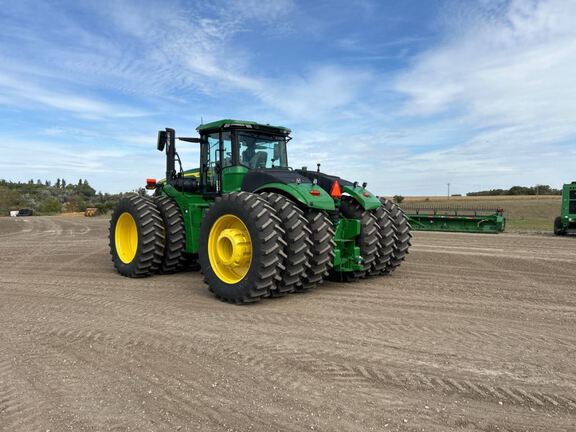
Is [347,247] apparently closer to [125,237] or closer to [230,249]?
[230,249]

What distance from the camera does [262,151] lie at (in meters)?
7.94

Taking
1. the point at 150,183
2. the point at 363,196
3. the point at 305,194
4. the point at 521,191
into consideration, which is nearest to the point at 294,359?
the point at 305,194

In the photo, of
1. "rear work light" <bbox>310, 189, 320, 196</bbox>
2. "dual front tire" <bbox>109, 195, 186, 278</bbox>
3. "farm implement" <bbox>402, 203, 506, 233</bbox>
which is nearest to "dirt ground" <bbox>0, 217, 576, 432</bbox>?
"dual front tire" <bbox>109, 195, 186, 278</bbox>

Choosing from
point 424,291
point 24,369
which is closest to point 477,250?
point 424,291

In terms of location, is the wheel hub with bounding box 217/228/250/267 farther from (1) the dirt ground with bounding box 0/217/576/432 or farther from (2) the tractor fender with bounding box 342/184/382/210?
(2) the tractor fender with bounding box 342/184/382/210

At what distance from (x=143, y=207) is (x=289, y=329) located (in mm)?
4412

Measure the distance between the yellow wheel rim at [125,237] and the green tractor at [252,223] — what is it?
→ 0.8 inches

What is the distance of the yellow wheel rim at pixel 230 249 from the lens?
6230mm

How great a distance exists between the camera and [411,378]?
11.6 ft

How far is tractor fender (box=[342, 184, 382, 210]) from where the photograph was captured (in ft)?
23.9

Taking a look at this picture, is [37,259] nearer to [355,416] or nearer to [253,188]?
[253,188]

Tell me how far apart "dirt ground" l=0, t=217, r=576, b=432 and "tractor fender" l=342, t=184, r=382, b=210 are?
4.32 feet

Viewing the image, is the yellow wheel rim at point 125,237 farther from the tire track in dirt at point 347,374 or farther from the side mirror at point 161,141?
the tire track in dirt at point 347,374

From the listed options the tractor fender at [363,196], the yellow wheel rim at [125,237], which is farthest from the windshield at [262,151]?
the yellow wheel rim at [125,237]
